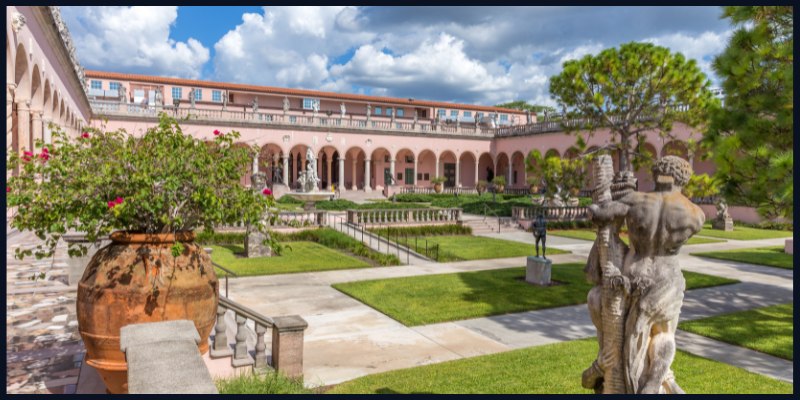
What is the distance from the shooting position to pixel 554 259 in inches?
655

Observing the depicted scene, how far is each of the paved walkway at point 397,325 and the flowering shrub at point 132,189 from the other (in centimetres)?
254

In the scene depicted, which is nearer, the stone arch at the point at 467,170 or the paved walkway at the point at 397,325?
the paved walkway at the point at 397,325

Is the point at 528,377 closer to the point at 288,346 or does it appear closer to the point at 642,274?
the point at 642,274

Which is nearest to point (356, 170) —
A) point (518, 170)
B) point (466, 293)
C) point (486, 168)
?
point (486, 168)

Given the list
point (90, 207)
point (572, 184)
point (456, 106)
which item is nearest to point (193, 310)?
point (90, 207)

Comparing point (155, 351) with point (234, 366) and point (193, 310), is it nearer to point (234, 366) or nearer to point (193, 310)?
point (193, 310)

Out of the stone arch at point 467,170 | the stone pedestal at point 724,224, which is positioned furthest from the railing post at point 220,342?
the stone arch at point 467,170

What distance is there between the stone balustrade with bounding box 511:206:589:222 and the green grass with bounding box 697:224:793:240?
18.6 feet

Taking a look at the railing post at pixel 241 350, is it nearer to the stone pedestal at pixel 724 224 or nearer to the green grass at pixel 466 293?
the green grass at pixel 466 293

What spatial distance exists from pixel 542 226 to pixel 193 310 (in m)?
10.3

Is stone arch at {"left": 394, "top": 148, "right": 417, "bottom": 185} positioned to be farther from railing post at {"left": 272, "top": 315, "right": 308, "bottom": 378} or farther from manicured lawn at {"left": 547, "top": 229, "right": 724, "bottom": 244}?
railing post at {"left": 272, "top": 315, "right": 308, "bottom": 378}

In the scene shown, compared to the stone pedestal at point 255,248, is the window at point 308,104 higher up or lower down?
higher up

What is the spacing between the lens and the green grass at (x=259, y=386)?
16.4 feet

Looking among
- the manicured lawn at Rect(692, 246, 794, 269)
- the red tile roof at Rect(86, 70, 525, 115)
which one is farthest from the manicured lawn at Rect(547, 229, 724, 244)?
the red tile roof at Rect(86, 70, 525, 115)
